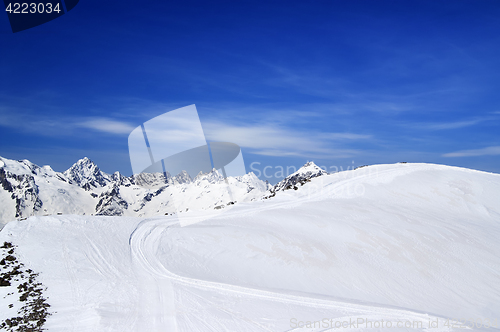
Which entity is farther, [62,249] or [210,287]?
[62,249]

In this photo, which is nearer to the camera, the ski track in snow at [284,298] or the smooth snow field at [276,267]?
the smooth snow field at [276,267]

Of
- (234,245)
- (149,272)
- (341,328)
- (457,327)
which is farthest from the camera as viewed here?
(234,245)

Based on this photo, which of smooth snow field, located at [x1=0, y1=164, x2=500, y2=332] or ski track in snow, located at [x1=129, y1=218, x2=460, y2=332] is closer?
smooth snow field, located at [x1=0, y1=164, x2=500, y2=332]

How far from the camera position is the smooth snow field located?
9891mm

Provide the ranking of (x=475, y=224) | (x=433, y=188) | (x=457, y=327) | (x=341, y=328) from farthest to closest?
1. (x=433, y=188)
2. (x=475, y=224)
3. (x=457, y=327)
4. (x=341, y=328)

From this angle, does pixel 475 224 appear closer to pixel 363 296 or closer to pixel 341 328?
pixel 363 296

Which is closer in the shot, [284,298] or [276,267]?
[284,298]

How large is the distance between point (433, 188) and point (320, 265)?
17811 millimetres

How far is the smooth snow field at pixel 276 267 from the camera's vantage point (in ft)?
32.4

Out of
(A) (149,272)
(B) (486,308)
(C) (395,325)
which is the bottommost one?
(B) (486,308)

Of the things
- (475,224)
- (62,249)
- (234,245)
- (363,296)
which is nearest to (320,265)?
(363,296)

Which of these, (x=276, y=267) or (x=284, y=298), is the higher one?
(x=276, y=267)

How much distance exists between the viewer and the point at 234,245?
16.2 m

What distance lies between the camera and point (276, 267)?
47.1 ft
